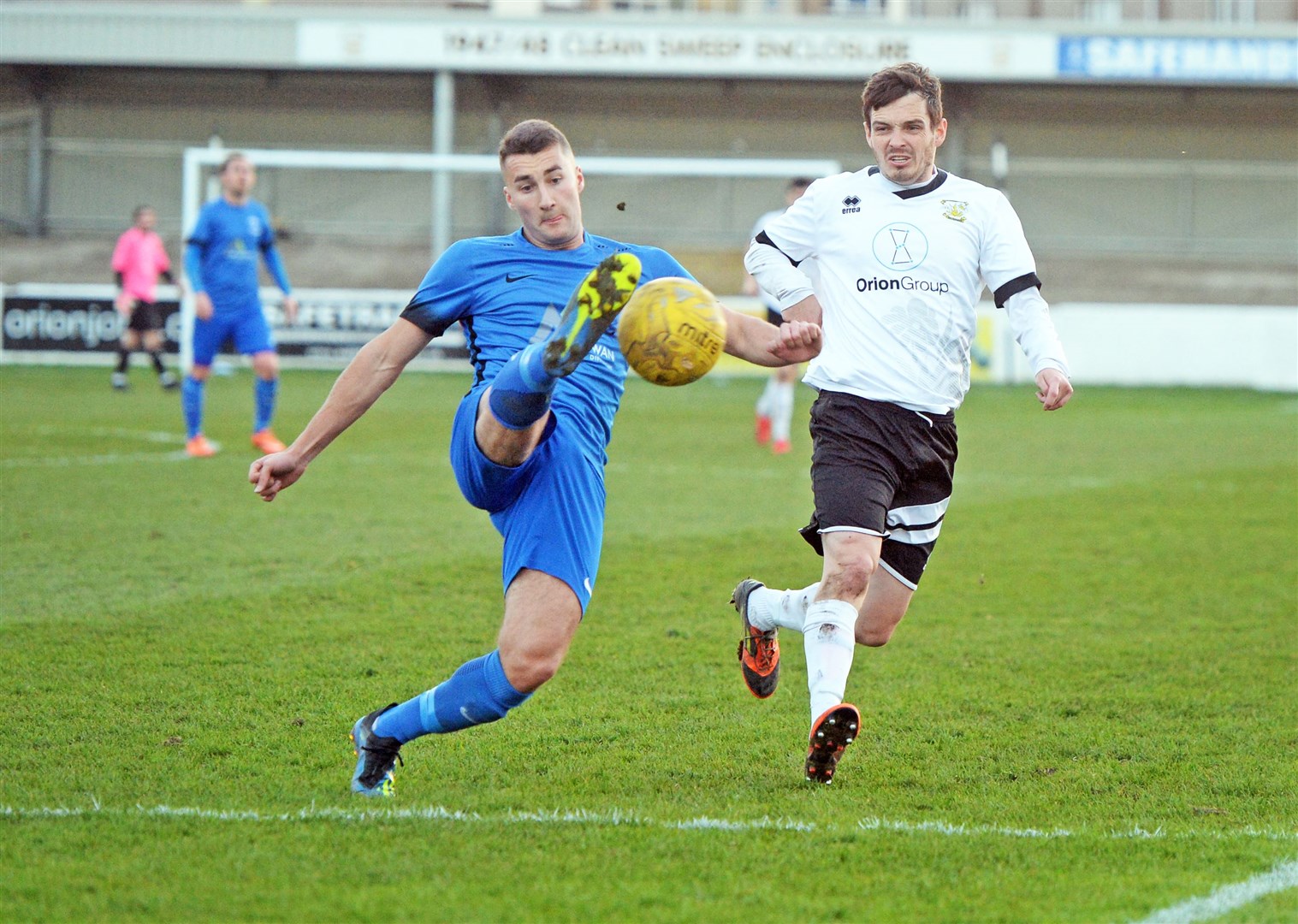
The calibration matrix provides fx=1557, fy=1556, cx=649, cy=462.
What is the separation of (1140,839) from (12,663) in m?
4.10

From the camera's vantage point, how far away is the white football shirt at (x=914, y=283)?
4836mm

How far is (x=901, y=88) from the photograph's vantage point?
4.79 metres

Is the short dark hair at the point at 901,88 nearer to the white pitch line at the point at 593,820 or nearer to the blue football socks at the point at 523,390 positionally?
the blue football socks at the point at 523,390

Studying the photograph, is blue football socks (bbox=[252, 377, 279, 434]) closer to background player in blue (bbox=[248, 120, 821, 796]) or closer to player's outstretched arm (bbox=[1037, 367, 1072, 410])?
background player in blue (bbox=[248, 120, 821, 796])

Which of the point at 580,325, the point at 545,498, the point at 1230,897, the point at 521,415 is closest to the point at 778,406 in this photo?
the point at 545,498

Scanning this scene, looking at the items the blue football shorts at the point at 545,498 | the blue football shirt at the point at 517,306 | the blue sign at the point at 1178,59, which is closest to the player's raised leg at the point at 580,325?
the blue football shorts at the point at 545,498

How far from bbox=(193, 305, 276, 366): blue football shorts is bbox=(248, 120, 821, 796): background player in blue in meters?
8.89

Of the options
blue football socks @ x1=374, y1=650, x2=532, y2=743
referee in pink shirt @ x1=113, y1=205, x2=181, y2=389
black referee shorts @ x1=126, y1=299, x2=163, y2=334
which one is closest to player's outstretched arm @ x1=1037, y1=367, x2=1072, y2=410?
blue football socks @ x1=374, y1=650, x2=532, y2=743

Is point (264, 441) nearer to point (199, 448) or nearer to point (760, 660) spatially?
point (199, 448)

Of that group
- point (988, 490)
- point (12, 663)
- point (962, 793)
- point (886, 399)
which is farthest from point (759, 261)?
point (988, 490)

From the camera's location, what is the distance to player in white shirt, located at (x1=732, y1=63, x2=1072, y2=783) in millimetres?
4707

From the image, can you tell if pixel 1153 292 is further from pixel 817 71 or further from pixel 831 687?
pixel 831 687

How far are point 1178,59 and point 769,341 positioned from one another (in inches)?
1172

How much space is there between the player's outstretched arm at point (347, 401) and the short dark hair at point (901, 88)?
1.63 m
